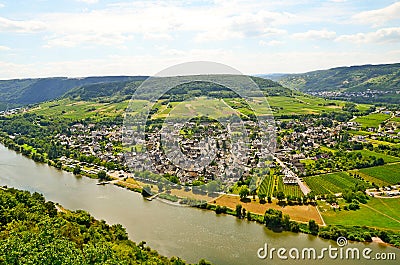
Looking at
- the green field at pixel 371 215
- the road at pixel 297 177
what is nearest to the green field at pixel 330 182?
the road at pixel 297 177

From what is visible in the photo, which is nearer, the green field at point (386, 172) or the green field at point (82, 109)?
the green field at point (386, 172)

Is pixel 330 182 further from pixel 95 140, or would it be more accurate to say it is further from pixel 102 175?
pixel 95 140

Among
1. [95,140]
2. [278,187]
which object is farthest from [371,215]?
[95,140]

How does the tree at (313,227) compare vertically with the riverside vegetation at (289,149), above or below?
below

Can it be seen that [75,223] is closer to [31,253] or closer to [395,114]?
[31,253]

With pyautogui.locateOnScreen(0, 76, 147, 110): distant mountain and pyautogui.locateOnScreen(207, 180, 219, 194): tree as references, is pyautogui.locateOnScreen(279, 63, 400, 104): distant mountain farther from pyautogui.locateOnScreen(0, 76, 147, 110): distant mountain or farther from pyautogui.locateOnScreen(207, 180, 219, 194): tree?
pyautogui.locateOnScreen(207, 180, 219, 194): tree

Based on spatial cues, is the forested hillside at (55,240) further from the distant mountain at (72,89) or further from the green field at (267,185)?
the distant mountain at (72,89)

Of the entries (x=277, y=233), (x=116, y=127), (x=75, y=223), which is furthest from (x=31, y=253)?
(x=116, y=127)
